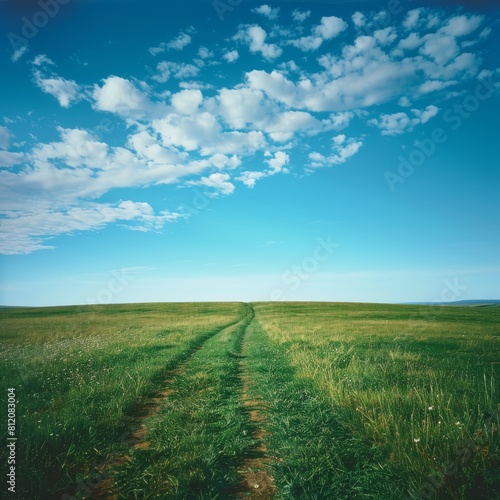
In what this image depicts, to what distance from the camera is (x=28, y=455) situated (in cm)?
435

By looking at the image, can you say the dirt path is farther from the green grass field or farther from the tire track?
the tire track

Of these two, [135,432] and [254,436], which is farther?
[135,432]

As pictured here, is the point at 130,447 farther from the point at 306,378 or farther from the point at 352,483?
the point at 306,378

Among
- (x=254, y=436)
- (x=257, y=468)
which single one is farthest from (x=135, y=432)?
(x=257, y=468)

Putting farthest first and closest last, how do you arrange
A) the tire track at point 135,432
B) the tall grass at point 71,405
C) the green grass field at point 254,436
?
the tall grass at point 71,405
the tire track at point 135,432
the green grass field at point 254,436

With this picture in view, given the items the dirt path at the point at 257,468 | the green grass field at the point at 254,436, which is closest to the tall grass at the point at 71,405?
the green grass field at the point at 254,436

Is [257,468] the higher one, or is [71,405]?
[71,405]

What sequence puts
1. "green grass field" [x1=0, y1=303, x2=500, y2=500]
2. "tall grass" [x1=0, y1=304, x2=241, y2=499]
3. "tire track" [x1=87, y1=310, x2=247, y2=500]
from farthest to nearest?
"tall grass" [x1=0, y1=304, x2=241, y2=499]
"tire track" [x1=87, y1=310, x2=247, y2=500]
"green grass field" [x1=0, y1=303, x2=500, y2=500]

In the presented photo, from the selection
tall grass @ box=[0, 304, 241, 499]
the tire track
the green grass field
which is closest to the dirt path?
the green grass field

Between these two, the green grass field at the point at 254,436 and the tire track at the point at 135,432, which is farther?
the tire track at the point at 135,432

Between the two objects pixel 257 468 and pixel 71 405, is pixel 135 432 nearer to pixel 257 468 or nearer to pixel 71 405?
pixel 71 405

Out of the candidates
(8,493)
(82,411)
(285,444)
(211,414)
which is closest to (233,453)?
(285,444)

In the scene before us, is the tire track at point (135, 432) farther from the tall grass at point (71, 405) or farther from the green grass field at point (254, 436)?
the tall grass at point (71, 405)

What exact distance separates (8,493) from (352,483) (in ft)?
14.2
